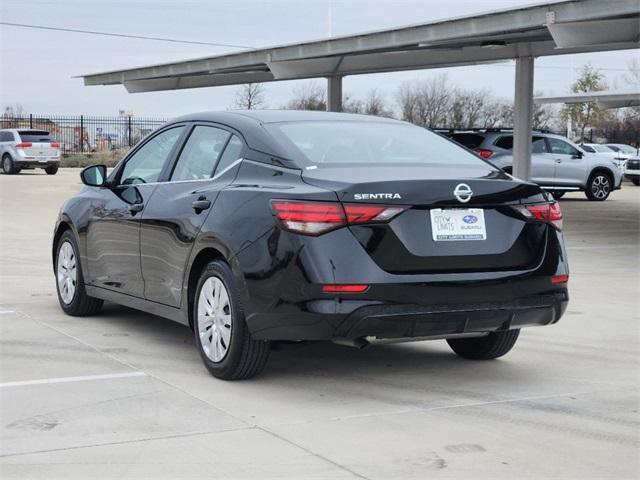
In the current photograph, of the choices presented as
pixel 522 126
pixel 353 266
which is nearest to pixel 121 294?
pixel 353 266

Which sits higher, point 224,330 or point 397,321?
point 397,321

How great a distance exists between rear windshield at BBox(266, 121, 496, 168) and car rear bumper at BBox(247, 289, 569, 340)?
0.94 m

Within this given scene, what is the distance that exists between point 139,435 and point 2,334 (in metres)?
3.07

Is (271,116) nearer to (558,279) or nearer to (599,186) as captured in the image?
(558,279)

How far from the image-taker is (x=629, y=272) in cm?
1248

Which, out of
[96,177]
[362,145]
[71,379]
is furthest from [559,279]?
[96,177]

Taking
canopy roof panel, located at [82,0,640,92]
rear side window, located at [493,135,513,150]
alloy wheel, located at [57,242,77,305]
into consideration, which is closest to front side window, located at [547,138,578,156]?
rear side window, located at [493,135,513,150]

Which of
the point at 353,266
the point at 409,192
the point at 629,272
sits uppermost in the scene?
the point at 409,192

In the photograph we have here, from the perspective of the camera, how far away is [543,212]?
249 inches

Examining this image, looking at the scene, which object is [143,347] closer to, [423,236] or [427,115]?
[423,236]

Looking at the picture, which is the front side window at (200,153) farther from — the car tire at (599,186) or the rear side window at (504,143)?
the car tire at (599,186)

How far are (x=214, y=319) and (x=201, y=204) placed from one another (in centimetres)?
72

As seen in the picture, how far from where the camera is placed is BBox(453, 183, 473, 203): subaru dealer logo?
5969 millimetres

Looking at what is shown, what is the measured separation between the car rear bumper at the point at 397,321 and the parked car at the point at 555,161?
1887cm
